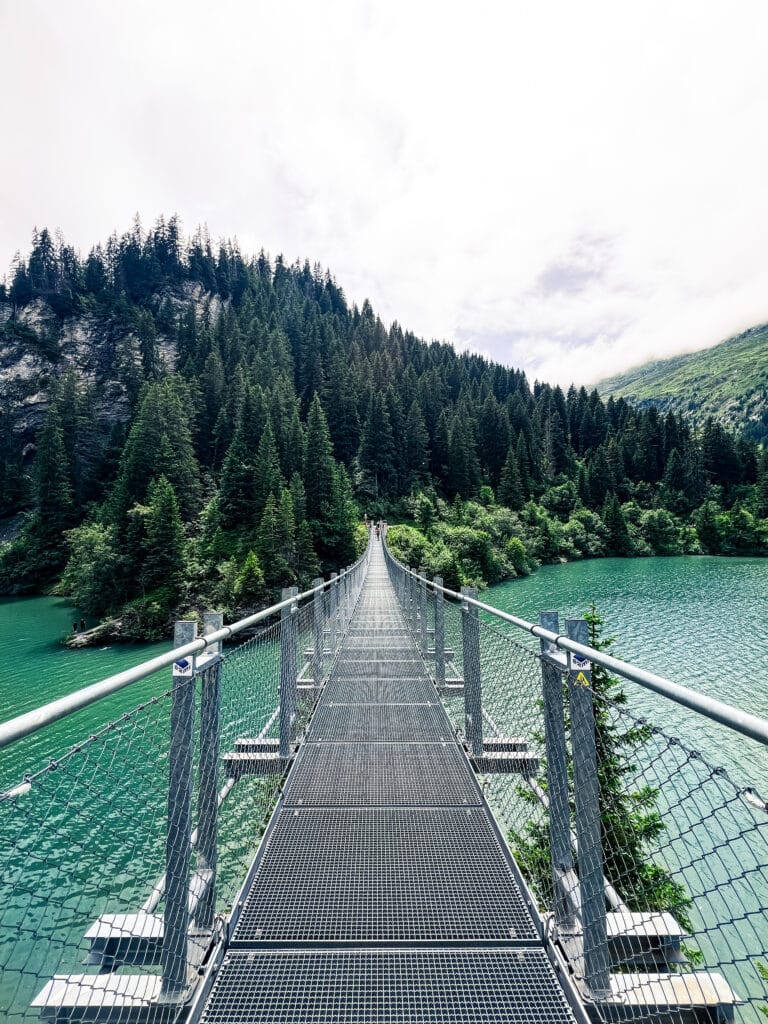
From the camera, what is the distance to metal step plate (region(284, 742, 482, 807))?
2877 millimetres

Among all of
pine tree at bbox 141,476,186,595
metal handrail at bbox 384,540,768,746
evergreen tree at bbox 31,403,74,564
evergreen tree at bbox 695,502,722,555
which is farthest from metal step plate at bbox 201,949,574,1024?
evergreen tree at bbox 695,502,722,555

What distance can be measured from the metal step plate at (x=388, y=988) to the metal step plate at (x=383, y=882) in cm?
7

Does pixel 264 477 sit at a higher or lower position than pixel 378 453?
lower

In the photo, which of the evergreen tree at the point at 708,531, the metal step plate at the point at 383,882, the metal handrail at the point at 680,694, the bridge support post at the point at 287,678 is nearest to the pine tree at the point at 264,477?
the bridge support post at the point at 287,678

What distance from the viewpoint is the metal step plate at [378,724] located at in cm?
374

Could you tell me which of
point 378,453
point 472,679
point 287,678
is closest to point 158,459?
point 378,453

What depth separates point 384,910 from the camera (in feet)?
6.82

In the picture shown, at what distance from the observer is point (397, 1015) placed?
Answer: 5.41ft

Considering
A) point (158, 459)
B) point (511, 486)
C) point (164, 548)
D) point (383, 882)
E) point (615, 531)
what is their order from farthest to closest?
point (511, 486) → point (615, 531) → point (158, 459) → point (164, 548) → point (383, 882)

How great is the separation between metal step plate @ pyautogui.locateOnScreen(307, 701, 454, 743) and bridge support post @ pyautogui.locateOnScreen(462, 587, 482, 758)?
23cm

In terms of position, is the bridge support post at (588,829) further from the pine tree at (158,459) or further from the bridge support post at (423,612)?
the pine tree at (158,459)

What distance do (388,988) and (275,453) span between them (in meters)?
29.7

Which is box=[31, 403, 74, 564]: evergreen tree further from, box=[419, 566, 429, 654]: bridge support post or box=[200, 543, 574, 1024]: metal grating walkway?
box=[200, 543, 574, 1024]: metal grating walkway

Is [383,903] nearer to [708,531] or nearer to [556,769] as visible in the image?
[556,769]
